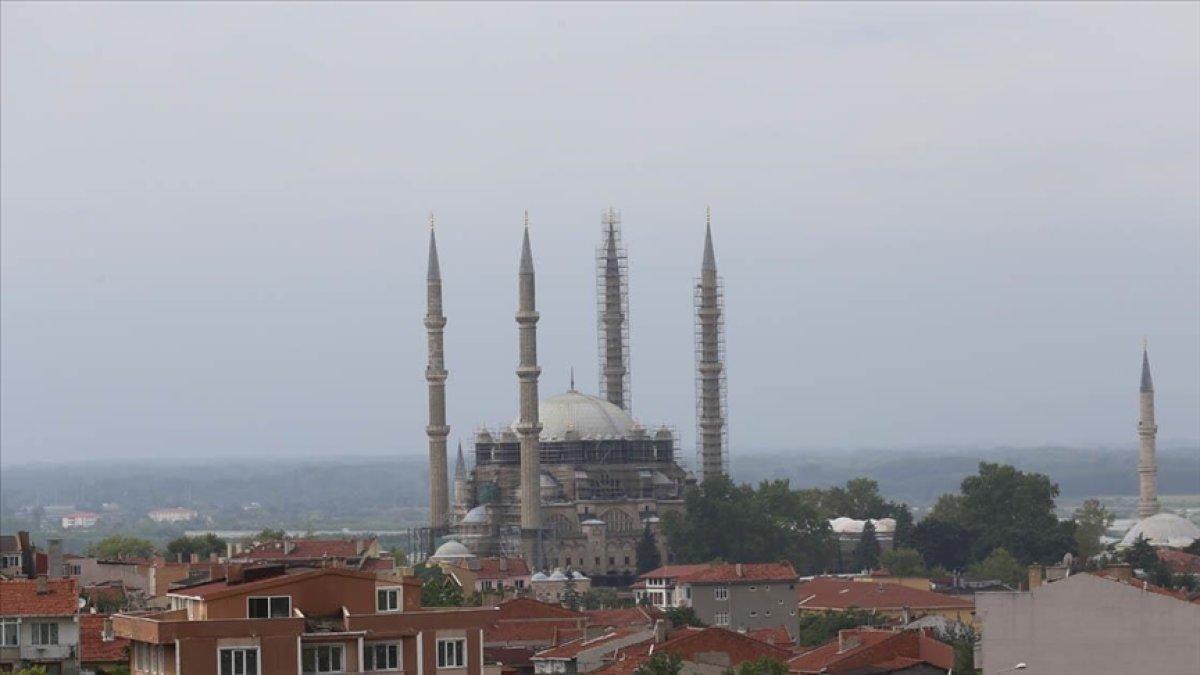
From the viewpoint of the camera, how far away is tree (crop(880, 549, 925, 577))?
408 feet

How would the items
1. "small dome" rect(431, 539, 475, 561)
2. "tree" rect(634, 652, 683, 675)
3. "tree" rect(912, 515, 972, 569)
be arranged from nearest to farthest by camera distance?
"tree" rect(634, 652, 683, 675)
"small dome" rect(431, 539, 475, 561)
"tree" rect(912, 515, 972, 569)

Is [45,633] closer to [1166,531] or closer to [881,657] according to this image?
[881,657]

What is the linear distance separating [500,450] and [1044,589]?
88.9 meters

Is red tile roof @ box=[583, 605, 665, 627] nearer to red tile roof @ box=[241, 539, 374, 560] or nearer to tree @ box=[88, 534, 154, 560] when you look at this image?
red tile roof @ box=[241, 539, 374, 560]

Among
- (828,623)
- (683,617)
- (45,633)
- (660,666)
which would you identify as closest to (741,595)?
(683,617)

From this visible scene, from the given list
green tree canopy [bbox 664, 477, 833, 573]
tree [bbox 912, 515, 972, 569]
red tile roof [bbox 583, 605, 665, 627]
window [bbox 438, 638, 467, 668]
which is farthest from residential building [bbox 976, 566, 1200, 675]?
tree [bbox 912, 515, 972, 569]

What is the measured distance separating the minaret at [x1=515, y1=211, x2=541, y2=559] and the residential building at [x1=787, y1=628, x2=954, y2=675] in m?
65.4

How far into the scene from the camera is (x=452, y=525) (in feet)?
442

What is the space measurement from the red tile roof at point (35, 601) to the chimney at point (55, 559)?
46.0 feet

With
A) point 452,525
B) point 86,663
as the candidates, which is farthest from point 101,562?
point 452,525

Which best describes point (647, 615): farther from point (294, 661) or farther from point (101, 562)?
point (294, 661)

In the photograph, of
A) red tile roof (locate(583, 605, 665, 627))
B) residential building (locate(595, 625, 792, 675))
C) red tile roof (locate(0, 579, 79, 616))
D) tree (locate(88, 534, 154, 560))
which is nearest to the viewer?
red tile roof (locate(0, 579, 79, 616))

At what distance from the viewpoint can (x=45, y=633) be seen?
40.7m

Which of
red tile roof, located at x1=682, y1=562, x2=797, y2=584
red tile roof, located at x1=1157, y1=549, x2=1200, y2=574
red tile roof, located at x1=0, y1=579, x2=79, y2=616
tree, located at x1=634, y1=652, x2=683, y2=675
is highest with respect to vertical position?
red tile roof, located at x1=0, y1=579, x2=79, y2=616
